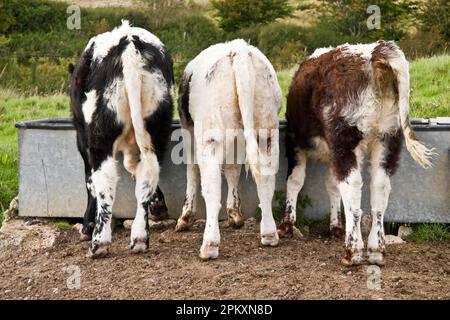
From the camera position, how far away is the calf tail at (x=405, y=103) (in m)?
6.00

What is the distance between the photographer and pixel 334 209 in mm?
7594

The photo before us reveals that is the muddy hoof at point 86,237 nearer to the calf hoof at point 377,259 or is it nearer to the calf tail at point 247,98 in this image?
the calf tail at point 247,98

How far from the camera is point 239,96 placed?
6.51 meters

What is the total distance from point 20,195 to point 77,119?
5.48 feet

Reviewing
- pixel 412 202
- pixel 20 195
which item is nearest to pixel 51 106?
pixel 20 195

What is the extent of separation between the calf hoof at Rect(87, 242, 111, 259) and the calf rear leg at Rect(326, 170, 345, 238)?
240cm

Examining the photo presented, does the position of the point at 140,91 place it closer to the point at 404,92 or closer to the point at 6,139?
the point at 404,92

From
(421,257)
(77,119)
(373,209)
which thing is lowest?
(421,257)

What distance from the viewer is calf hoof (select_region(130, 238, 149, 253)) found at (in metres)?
6.86

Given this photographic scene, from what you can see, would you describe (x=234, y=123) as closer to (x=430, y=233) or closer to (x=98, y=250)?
(x=98, y=250)

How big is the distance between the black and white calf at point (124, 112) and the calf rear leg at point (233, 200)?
1.08 metres

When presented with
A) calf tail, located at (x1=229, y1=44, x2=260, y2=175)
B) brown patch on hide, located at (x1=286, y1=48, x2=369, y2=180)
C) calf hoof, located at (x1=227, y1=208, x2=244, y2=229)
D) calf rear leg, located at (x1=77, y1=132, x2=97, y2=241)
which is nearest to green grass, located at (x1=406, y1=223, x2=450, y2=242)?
brown patch on hide, located at (x1=286, y1=48, x2=369, y2=180)

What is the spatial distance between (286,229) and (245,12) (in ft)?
121

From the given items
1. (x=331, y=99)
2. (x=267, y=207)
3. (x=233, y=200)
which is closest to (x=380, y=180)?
(x=331, y=99)
